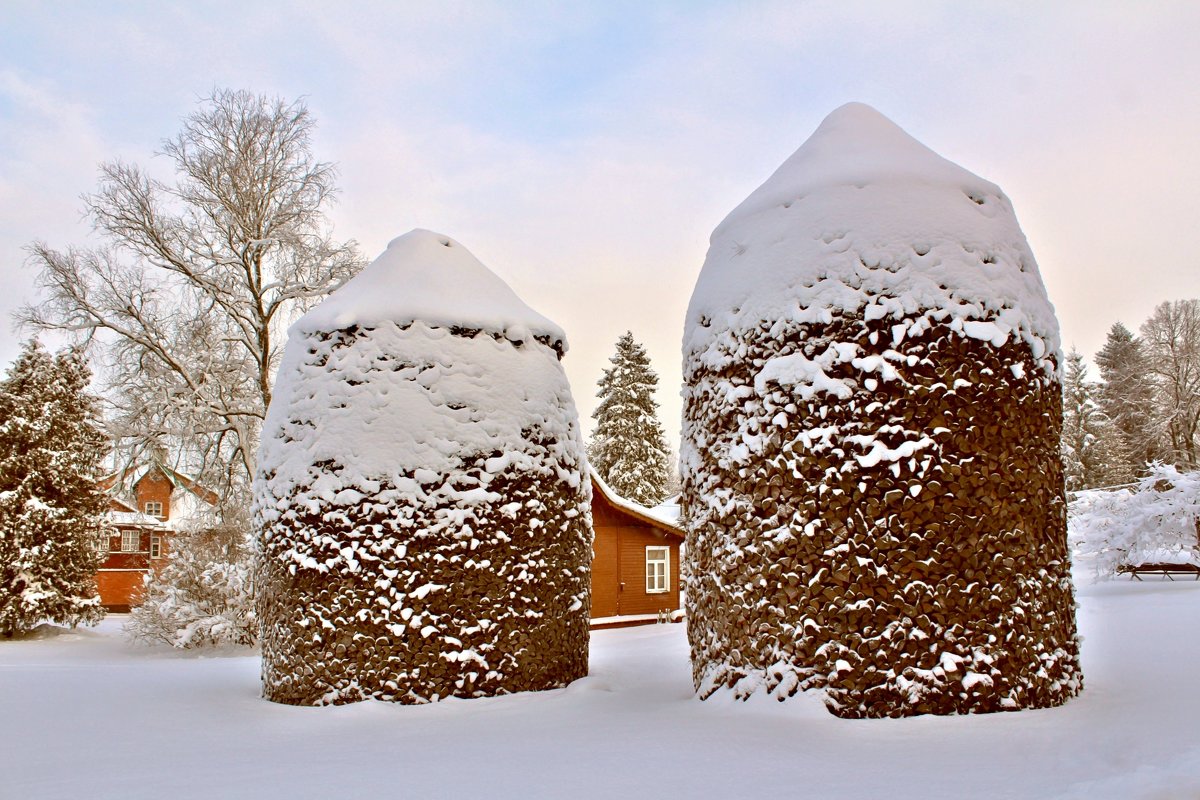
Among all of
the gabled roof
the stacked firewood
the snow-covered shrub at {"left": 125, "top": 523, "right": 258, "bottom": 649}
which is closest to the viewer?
the stacked firewood

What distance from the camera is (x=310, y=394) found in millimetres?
6797

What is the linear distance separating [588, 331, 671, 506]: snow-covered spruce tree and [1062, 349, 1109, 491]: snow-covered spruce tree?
63.4ft

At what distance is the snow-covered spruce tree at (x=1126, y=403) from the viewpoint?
3700 cm

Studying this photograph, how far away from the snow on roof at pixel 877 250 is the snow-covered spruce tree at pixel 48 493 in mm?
19408

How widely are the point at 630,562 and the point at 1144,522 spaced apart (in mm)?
11705

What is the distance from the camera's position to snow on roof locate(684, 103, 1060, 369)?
5.33 meters

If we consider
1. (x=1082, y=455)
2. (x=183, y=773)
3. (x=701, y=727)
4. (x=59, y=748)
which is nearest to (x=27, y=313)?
(x=59, y=748)

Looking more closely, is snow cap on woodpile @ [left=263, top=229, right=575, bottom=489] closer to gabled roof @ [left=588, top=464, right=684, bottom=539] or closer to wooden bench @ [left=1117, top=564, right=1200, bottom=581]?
gabled roof @ [left=588, top=464, right=684, bottom=539]

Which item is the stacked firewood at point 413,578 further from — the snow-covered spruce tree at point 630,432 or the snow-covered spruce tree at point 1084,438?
the snow-covered spruce tree at point 1084,438

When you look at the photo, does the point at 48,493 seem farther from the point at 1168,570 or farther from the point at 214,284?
the point at 1168,570

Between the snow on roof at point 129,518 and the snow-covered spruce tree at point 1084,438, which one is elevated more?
the snow-covered spruce tree at point 1084,438

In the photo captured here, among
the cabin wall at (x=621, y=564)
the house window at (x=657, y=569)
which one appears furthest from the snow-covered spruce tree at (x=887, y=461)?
the house window at (x=657, y=569)

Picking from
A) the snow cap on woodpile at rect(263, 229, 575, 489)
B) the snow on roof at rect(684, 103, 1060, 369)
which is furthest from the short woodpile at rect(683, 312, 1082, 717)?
the snow cap on woodpile at rect(263, 229, 575, 489)

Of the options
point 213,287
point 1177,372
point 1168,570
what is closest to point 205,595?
point 213,287
